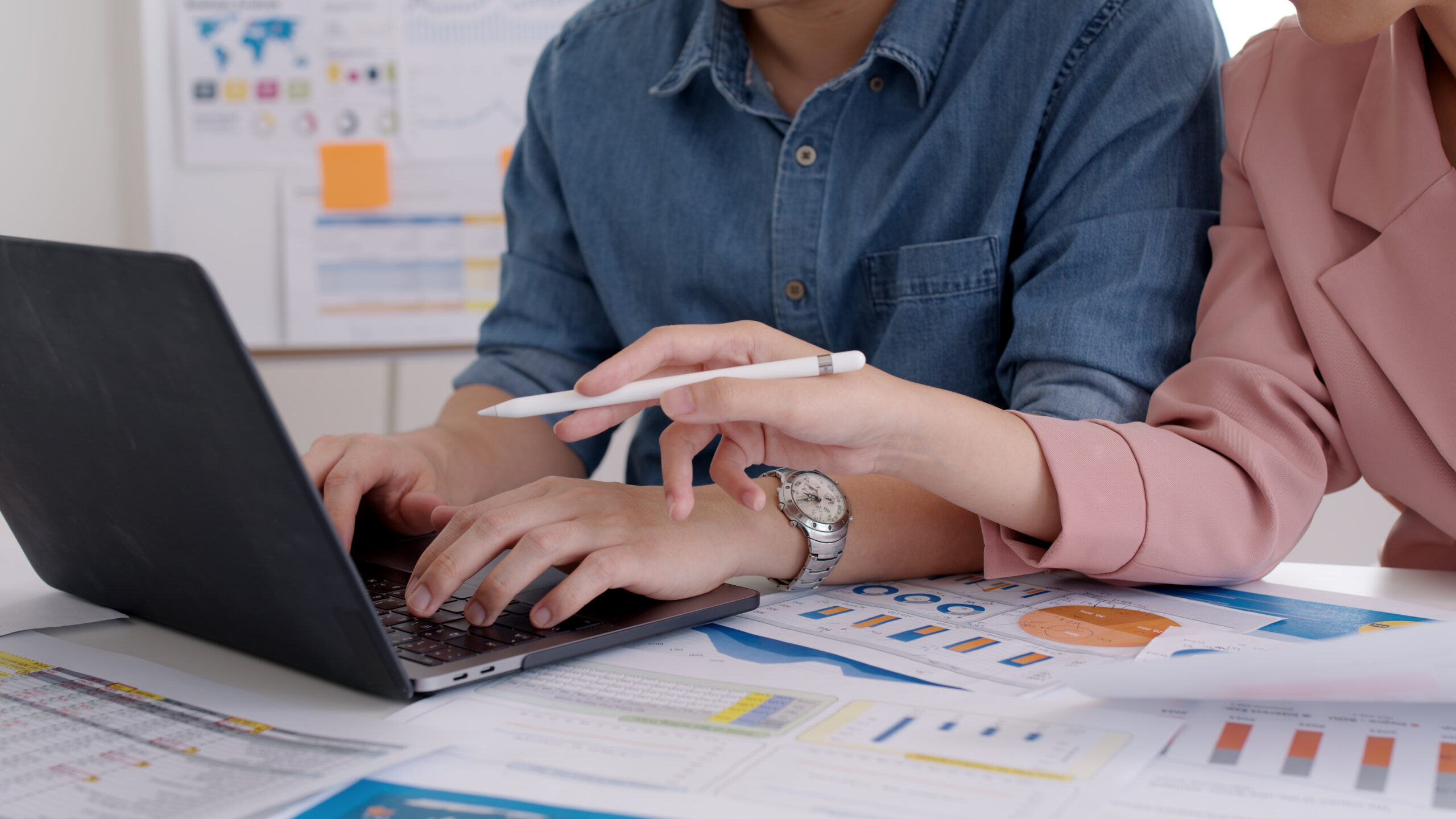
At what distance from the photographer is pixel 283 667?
1.95ft

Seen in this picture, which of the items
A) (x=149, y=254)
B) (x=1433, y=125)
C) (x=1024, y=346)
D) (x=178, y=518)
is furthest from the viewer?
(x=1024, y=346)

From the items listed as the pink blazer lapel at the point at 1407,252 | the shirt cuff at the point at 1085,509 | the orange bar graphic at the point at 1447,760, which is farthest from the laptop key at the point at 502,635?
the pink blazer lapel at the point at 1407,252

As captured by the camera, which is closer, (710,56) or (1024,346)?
(1024,346)

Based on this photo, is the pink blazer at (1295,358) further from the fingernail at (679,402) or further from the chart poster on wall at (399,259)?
the chart poster on wall at (399,259)

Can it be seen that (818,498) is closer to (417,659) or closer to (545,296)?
(417,659)

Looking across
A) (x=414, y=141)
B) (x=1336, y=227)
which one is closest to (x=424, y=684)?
(x=1336, y=227)

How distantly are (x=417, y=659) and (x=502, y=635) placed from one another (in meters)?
0.05

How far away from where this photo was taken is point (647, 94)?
114 cm


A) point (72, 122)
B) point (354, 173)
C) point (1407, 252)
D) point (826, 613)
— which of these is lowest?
point (826, 613)

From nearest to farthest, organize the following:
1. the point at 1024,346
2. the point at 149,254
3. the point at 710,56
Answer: the point at 149,254 < the point at 1024,346 < the point at 710,56

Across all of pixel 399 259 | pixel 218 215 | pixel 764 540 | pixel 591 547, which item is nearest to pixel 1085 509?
pixel 764 540

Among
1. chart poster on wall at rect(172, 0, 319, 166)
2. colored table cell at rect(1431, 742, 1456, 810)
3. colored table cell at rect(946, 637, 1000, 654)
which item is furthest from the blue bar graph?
chart poster on wall at rect(172, 0, 319, 166)

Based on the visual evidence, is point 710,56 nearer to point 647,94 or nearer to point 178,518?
point 647,94

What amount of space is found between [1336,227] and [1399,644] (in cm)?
43
